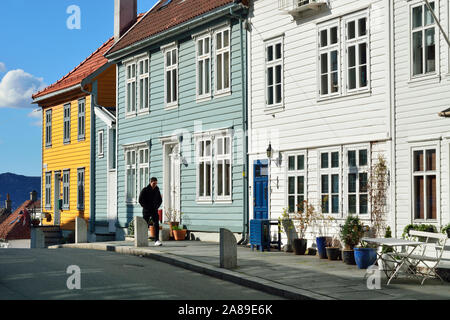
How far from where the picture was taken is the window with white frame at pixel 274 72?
18.5m

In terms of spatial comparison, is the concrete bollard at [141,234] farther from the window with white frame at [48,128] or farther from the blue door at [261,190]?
the window with white frame at [48,128]

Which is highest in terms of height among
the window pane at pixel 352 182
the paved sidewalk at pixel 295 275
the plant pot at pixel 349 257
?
the window pane at pixel 352 182

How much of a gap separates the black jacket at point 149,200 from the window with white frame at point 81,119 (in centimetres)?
1177

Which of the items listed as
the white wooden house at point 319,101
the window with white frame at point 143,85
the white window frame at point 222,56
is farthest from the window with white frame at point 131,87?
the white wooden house at point 319,101

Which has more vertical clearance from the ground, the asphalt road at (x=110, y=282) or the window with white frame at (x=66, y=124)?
the window with white frame at (x=66, y=124)

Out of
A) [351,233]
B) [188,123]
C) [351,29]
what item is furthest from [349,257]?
[188,123]

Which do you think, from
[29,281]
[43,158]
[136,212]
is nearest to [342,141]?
[29,281]

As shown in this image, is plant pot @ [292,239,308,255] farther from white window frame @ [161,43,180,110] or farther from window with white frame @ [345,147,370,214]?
white window frame @ [161,43,180,110]

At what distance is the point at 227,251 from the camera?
526 inches

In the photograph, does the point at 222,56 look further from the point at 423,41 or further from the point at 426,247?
the point at 426,247

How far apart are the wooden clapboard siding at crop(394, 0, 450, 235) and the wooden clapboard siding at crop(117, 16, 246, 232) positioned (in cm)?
607

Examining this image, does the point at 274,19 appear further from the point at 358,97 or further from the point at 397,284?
the point at 397,284

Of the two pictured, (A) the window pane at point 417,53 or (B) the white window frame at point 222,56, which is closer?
Answer: (A) the window pane at point 417,53

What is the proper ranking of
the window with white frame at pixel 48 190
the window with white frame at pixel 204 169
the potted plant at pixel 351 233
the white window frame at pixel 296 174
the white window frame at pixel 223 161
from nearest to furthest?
the potted plant at pixel 351 233 < the white window frame at pixel 296 174 < the white window frame at pixel 223 161 < the window with white frame at pixel 204 169 < the window with white frame at pixel 48 190
